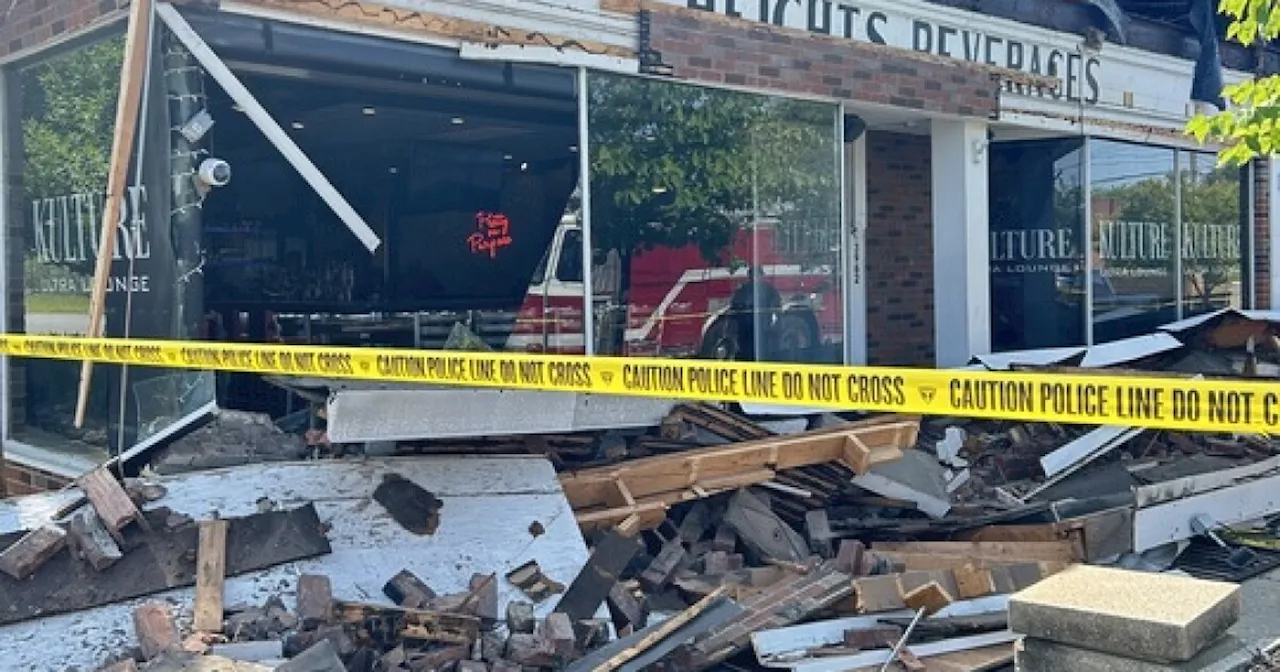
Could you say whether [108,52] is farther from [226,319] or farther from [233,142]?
[226,319]

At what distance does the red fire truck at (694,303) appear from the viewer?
912 cm

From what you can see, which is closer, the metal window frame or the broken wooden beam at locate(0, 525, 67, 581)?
the broken wooden beam at locate(0, 525, 67, 581)

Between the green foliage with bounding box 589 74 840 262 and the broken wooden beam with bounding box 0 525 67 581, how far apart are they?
4.33 metres

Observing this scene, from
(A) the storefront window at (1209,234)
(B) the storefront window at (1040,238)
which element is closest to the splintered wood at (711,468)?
(B) the storefront window at (1040,238)

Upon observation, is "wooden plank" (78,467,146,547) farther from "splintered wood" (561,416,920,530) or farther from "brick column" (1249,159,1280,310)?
"brick column" (1249,159,1280,310)

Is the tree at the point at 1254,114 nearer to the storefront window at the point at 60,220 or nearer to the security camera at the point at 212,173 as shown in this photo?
the security camera at the point at 212,173

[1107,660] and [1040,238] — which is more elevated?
[1040,238]

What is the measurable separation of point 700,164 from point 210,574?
541 centimetres

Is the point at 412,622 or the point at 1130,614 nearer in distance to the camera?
the point at 1130,614

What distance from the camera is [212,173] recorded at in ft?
23.4

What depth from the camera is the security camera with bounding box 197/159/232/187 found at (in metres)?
7.13

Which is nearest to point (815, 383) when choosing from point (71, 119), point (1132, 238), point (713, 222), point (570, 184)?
point (570, 184)

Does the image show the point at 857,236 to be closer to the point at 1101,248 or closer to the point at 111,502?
the point at 1101,248

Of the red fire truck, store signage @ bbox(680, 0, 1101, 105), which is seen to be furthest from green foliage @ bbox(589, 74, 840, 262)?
store signage @ bbox(680, 0, 1101, 105)
